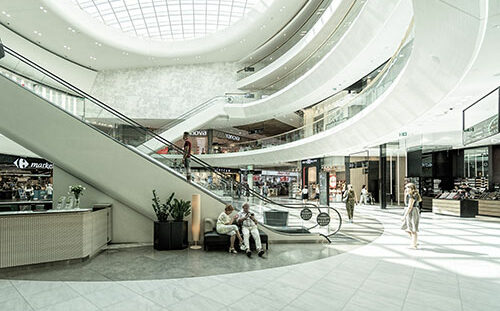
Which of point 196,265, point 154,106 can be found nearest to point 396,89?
point 196,265

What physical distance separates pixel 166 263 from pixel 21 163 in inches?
779

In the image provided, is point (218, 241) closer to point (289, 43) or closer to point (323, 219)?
point (323, 219)

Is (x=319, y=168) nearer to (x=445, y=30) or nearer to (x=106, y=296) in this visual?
(x=445, y=30)

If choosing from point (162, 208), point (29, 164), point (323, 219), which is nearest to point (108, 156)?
point (162, 208)

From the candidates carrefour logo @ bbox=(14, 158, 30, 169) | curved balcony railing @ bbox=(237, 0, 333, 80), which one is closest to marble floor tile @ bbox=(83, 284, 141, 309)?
carrefour logo @ bbox=(14, 158, 30, 169)

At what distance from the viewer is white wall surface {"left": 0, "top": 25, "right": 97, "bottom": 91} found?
1970 centimetres

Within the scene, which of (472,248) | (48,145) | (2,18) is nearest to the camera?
(48,145)

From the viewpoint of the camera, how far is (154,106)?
2917 centimetres

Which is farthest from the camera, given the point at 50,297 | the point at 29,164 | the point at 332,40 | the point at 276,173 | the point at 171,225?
the point at 276,173

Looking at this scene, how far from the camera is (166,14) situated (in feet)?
93.2

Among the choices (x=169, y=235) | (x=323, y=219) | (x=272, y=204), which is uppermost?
(x=272, y=204)

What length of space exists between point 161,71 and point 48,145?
24.4m

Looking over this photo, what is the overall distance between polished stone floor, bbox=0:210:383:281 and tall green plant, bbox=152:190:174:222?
78cm

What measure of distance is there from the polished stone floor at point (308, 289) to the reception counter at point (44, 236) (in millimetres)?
771
